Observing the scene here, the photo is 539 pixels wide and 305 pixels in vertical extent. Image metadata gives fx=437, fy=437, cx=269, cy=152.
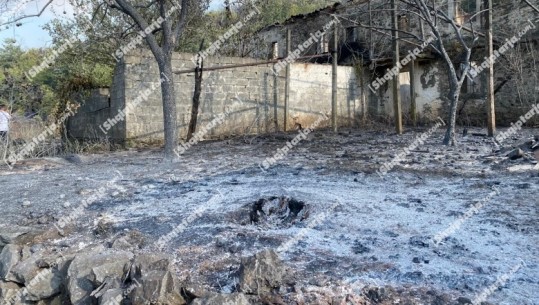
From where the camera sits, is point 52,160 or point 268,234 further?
point 52,160

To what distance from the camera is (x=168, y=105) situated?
8.10m

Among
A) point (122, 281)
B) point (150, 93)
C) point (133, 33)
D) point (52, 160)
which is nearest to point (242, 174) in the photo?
point (122, 281)

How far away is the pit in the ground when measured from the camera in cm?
416

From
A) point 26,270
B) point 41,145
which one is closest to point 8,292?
point 26,270

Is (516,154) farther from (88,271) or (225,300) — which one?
(88,271)

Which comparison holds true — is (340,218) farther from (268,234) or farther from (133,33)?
(133,33)

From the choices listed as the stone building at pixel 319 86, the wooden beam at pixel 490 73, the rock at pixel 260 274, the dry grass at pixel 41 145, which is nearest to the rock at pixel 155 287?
the rock at pixel 260 274

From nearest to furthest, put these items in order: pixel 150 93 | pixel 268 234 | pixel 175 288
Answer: pixel 175 288, pixel 268 234, pixel 150 93

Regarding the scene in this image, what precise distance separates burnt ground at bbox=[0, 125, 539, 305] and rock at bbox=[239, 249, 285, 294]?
123 mm

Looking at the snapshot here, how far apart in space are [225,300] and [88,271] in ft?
4.19

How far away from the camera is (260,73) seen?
12.4 meters

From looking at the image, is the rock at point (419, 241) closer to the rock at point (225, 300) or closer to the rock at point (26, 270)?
the rock at point (225, 300)

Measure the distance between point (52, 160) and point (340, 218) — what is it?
6603 millimetres

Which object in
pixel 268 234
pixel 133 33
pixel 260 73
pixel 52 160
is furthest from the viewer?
pixel 133 33
